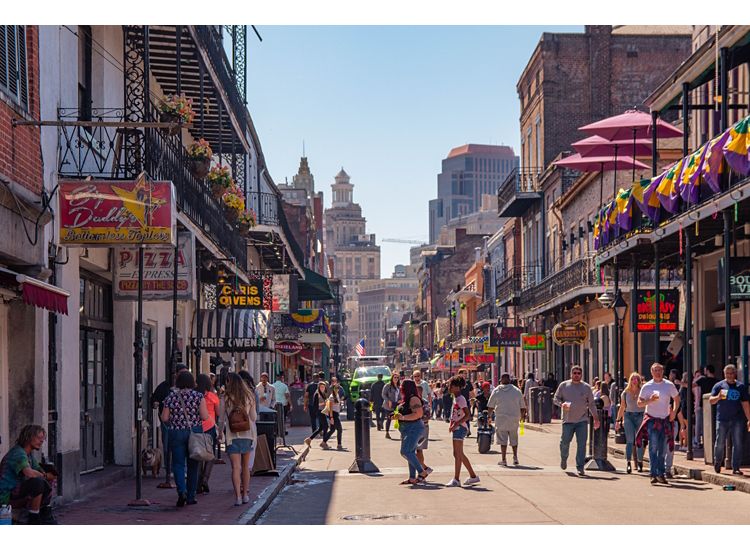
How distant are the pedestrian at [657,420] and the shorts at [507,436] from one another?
10.5ft

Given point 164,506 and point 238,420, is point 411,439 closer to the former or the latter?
point 238,420

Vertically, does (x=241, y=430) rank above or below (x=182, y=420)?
below

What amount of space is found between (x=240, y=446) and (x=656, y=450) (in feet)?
19.7

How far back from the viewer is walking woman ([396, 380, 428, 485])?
18094 millimetres

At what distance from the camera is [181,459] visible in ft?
47.5

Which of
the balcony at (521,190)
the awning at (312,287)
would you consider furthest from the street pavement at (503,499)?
the awning at (312,287)

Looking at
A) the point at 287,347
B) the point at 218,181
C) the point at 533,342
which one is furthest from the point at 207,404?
the point at 533,342

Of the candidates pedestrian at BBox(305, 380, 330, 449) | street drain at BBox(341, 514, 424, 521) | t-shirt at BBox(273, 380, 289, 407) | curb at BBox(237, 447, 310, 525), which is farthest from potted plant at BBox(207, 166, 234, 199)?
street drain at BBox(341, 514, 424, 521)

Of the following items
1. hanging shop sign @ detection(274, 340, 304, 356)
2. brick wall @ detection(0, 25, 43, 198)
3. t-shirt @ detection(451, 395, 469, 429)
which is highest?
brick wall @ detection(0, 25, 43, 198)

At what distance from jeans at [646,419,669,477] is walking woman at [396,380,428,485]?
315cm

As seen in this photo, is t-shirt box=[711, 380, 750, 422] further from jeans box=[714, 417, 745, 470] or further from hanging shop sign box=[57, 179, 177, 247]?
hanging shop sign box=[57, 179, 177, 247]

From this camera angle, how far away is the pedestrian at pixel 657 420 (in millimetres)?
17594

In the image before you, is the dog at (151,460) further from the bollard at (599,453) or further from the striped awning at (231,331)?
the striped awning at (231,331)
